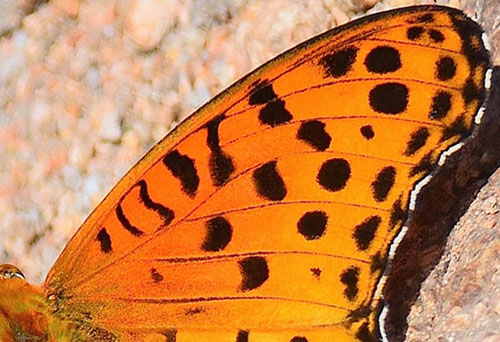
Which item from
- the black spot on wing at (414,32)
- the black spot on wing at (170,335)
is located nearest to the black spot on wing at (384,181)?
the black spot on wing at (414,32)

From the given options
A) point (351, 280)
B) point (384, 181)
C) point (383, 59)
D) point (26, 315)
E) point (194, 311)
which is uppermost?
point (383, 59)

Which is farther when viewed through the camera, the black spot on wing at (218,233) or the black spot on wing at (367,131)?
the black spot on wing at (218,233)

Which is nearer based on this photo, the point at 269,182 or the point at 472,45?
the point at 472,45

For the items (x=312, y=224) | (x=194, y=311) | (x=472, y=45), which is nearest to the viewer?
(x=472, y=45)

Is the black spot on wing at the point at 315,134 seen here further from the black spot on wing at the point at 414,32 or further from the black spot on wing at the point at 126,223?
the black spot on wing at the point at 126,223

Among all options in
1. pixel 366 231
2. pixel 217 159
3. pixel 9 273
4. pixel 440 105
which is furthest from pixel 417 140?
pixel 9 273

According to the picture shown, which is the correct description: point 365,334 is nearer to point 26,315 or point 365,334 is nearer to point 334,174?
point 334,174
